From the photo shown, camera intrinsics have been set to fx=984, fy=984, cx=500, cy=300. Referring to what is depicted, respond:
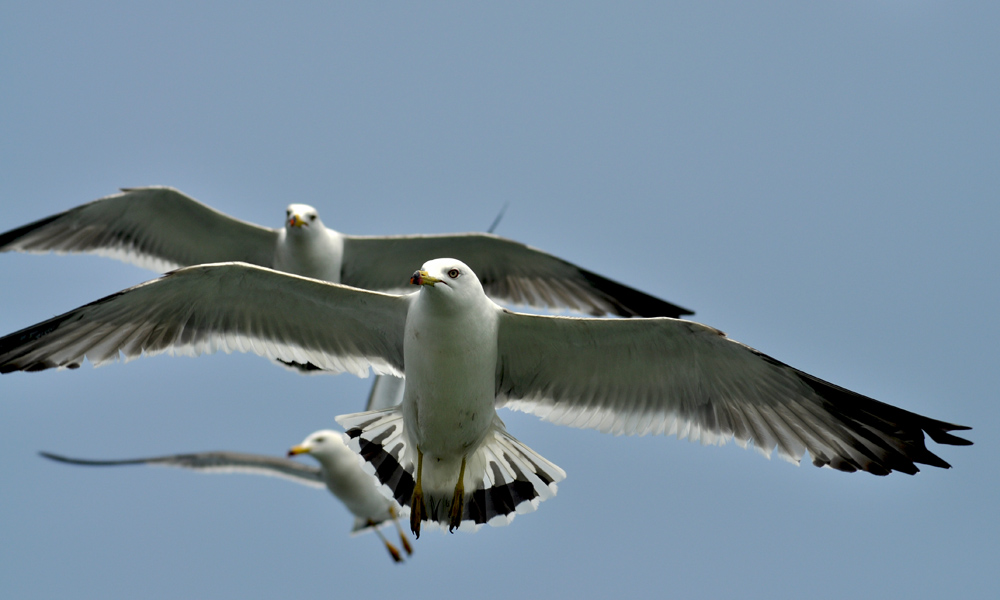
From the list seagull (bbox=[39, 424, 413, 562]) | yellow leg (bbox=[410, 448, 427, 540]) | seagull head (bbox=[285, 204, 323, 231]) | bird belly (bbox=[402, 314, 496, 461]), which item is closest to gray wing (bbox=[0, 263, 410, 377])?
bird belly (bbox=[402, 314, 496, 461])

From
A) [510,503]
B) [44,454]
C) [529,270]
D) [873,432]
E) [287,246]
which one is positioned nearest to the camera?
[873,432]

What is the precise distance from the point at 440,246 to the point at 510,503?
3.85m

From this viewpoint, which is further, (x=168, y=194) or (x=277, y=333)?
(x=168, y=194)

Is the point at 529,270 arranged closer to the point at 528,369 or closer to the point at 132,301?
the point at 528,369

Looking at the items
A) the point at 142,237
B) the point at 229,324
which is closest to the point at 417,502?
the point at 229,324

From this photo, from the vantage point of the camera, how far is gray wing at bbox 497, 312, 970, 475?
223 inches

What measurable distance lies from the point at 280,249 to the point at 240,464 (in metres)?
3.82

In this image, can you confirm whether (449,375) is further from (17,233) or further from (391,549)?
(391,549)

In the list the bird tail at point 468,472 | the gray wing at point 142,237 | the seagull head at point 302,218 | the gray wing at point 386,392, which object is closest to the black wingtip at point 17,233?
the gray wing at point 142,237

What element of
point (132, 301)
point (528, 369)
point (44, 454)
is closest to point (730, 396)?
point (528, 369)

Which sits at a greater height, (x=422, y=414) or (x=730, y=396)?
(x=730, y=396)

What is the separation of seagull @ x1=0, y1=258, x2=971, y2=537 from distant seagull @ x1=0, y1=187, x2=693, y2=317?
2.87 m

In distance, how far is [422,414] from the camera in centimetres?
587

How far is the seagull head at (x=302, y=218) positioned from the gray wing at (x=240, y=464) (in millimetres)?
3970
